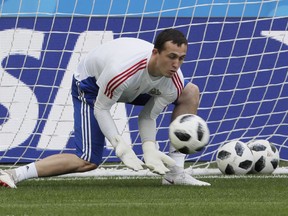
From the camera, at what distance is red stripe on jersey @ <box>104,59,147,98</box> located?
7566mm

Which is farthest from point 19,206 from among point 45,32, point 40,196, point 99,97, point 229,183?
point 45,32

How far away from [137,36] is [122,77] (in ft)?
10.2

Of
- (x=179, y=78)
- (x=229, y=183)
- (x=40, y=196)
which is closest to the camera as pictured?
(x=40, y=196)

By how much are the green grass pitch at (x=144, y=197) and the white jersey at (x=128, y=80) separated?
0.52m

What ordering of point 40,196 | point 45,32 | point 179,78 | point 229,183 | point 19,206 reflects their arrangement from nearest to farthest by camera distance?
1. point 19,206
2. point 40,196
3. point 179,78
4. point 229,183
5. point 45,32

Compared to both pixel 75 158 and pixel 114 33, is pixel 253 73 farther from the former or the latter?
pixel 75 158

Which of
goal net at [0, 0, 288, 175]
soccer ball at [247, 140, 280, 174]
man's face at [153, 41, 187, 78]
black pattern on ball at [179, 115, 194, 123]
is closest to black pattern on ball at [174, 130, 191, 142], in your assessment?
black pattern on ball at [179, 115, 194, 123]

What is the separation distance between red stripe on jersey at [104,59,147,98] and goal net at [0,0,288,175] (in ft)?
9.36

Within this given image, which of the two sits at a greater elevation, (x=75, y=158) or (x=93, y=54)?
(x=93, y=54)

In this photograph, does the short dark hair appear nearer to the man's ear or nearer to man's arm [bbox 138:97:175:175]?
the man's ear

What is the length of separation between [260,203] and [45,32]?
4.43m

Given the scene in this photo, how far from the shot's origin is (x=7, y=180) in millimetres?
7973

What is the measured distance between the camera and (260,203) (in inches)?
266

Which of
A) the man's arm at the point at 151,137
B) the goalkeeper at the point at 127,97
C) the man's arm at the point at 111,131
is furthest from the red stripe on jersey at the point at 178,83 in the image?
the man's arm at the point at 111,131
